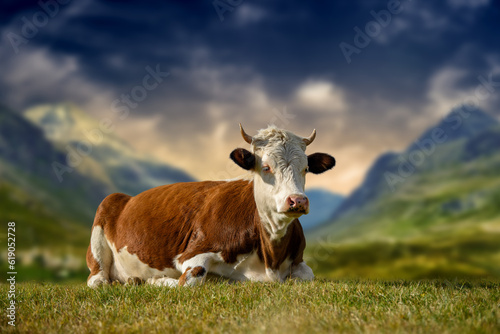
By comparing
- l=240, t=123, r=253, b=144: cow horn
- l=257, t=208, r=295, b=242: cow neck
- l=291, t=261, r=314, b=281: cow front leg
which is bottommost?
l=291, t=261, r=314, b=281: cow front leg

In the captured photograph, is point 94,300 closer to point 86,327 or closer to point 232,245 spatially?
point 86,327

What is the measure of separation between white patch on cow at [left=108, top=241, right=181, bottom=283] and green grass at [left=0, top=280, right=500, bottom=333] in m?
1.73

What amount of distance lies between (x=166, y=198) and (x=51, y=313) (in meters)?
4.01

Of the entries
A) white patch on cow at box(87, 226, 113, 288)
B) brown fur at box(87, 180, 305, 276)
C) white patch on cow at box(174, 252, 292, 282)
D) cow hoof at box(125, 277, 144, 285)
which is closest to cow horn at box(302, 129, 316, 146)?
brown fur at box(87, 180, 305, 276)

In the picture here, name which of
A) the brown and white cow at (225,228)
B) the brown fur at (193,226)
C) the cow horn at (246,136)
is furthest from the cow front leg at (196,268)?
the cow horn at (246,136)

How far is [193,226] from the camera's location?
8438 millimetres

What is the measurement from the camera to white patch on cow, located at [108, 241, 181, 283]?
8.59 metres

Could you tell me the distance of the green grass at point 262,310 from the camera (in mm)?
4504

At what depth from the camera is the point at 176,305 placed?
5617mm

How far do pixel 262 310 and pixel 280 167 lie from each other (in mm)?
2531

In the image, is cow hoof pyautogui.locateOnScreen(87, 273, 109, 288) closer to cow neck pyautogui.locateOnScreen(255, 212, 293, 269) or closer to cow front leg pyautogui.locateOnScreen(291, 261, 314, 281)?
cow neck pyautogui.locateOnScreen(255, 212, 293, 269)

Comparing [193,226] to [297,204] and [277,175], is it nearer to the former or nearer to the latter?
[277,175]

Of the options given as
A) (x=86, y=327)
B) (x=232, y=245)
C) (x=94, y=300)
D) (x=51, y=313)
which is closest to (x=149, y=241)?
(x=232, y=245)

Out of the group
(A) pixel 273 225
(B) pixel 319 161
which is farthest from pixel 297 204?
(B) pixel 319 161
